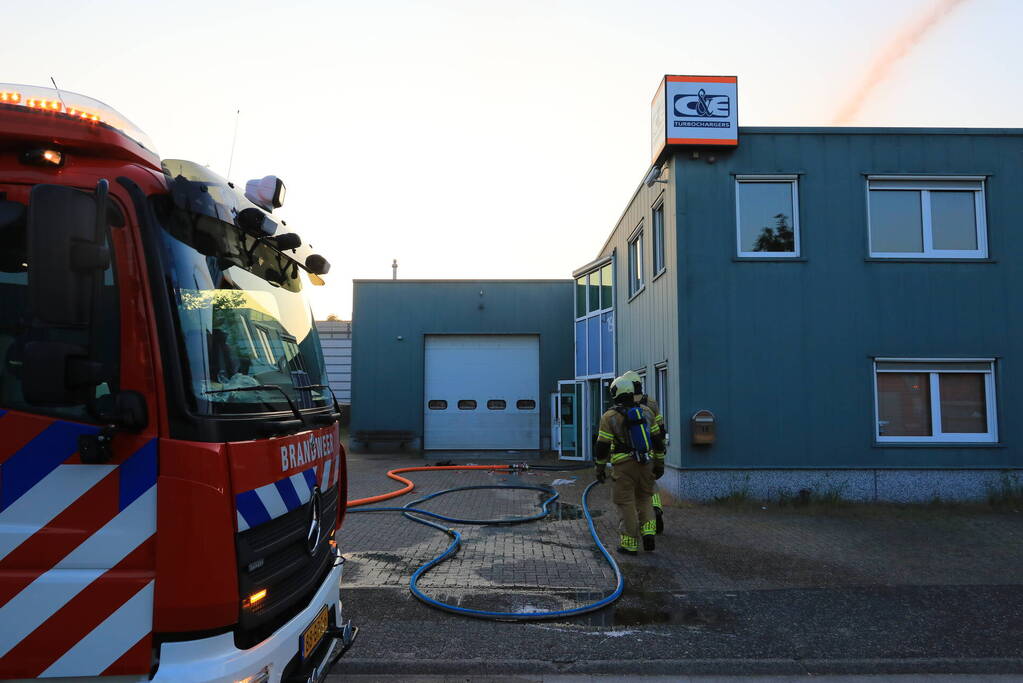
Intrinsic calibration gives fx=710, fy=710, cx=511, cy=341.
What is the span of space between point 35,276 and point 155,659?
1434mm

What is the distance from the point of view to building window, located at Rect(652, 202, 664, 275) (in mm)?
12887

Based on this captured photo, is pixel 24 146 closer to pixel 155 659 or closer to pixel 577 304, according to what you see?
pixel 155 659

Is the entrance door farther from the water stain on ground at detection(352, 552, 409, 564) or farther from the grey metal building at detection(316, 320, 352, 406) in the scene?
the grey metal building at detection(316, 320, 352, 406)

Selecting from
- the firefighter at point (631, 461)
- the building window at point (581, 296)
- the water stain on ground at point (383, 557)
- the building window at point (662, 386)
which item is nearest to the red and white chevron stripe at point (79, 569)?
the water stain on ground at point (383, 557)

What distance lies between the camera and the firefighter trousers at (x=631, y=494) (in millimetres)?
7711

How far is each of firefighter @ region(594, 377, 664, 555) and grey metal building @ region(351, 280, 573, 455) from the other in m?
14.2

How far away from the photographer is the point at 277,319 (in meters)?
3.62

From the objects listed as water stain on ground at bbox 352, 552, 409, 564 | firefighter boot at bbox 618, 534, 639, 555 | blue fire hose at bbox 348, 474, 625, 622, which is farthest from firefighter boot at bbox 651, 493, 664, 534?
water stain on ground at bbox 352, 552, 409, 564

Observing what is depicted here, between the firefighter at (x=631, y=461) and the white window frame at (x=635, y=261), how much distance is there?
7.20 metres

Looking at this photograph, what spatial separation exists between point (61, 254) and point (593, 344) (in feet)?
55.2

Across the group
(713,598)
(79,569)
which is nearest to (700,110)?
(713,598)

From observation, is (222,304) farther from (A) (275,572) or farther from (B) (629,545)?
(B) (629,545)

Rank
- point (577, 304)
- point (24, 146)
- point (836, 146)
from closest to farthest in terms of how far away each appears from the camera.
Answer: point (24, 146) < point (836, 146) < point (577, 304)

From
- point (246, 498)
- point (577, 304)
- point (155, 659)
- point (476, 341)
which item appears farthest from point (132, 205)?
point (476, 341)
